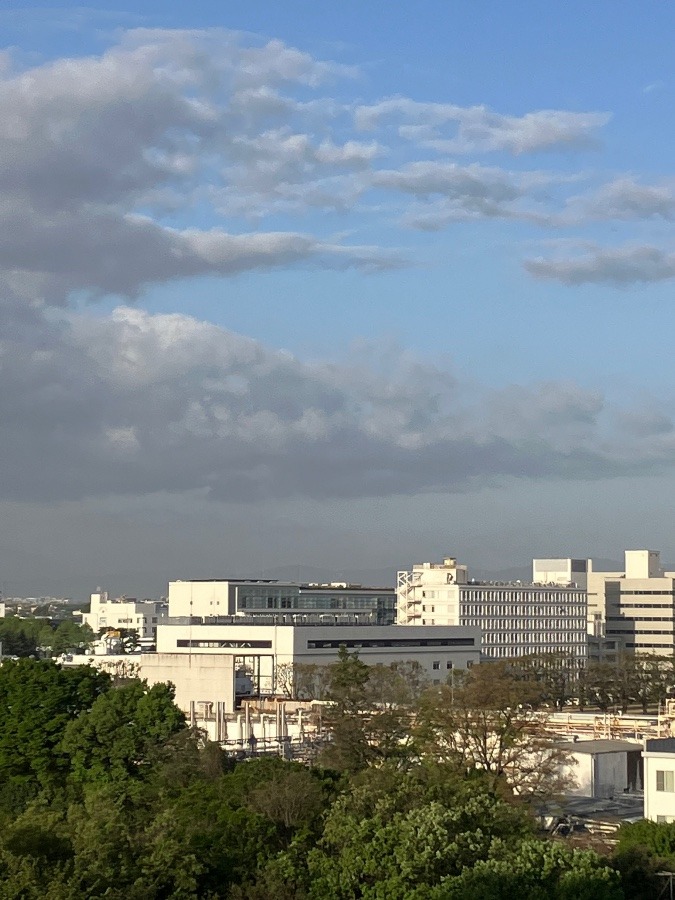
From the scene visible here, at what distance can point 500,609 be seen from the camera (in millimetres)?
141125

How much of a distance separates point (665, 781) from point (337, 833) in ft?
47.6

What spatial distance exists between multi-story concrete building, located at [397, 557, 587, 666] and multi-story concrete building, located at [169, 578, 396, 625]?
20.4 feet

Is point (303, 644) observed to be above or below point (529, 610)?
below

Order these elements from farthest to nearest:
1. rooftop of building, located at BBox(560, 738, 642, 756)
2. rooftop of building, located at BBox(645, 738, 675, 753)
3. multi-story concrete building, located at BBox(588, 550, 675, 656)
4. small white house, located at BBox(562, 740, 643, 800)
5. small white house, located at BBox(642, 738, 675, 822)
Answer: multi-story concrete building, located at BBox(588, 550, 675, 656) < rooftop of building, located at BBox(560, 738, 642, 756) < small white house, located at BBox(562, 740, 643, 800) < rooftop of building, located at BBox(645, 738, 675, 753) < small white house, located at BBox(642, 738, 675, 822)

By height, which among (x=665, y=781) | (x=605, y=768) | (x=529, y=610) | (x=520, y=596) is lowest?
(x=605, y=768)

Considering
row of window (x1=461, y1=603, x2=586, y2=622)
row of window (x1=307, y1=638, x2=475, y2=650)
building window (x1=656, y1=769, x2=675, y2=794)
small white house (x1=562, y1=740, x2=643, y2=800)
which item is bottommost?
small white house (x1=562, y1=740, x2=643, y2=800)

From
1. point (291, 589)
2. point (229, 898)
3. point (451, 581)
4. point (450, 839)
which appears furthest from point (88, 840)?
point (291, 589)

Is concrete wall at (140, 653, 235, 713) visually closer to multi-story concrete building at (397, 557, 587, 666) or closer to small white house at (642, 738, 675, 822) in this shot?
small white house at (642, 738, 675, 822)

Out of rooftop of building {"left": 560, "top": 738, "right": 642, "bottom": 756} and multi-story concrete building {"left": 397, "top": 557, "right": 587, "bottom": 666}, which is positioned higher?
multi-story concrete building {"left": 397, "top": 557, "right": 587, "bottom": 666}

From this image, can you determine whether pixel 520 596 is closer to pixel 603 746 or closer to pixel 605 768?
pixel 603 746

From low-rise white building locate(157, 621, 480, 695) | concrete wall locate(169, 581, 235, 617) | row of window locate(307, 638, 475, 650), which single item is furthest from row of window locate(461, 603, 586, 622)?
concrete wall locate(169, 581, 235, 617)

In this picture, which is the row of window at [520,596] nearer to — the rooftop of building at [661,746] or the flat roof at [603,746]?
the flat roof at [603,746]

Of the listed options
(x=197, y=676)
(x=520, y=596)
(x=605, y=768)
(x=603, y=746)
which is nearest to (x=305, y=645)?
(x=197, y=676)

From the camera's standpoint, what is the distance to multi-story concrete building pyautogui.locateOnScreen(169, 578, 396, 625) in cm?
14925
